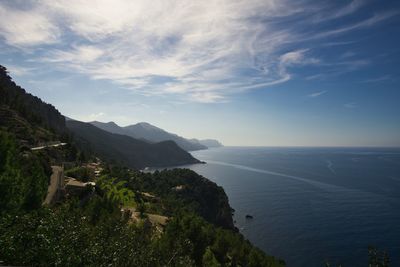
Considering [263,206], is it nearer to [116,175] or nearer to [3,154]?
[116,175]

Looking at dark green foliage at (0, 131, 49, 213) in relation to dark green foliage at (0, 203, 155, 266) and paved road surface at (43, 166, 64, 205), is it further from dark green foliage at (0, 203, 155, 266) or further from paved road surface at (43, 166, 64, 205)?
dark green foliage at (0, 203, 155, 266)

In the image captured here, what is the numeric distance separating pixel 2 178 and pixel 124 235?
21643mm

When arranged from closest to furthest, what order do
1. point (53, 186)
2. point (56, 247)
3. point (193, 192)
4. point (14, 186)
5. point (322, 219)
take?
1. point (56, 247)
2. point (14, 186)
3. point (53, 186)
4. point (322, 219)
5. point (193, 192)

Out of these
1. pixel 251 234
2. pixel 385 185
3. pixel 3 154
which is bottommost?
pixel 251 234

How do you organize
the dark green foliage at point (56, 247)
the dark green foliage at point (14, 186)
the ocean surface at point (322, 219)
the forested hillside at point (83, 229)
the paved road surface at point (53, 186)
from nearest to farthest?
the dark green foliage at point (56, 247) < the forested hillside at point (83, 229) < the dark green foliage at point (14, 186) < the paved road surface at point (53, 186) < the ocean surface at point (322, 219)

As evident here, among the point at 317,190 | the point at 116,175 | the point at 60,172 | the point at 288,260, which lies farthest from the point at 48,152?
the point at 317,190

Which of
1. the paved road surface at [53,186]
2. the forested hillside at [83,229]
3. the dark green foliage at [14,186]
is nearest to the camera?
the forested hillside at [83,229]

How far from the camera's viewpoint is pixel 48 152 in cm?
9006

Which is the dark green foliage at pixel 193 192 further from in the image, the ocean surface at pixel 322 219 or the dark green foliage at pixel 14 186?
the dark green foliage at pixel 14 186

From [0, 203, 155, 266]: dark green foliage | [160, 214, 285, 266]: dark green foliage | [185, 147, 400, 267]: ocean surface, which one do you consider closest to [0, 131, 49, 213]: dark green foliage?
[0, 203, 155, 266]: dark green foliage

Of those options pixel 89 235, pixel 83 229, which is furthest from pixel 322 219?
pixel 83 229

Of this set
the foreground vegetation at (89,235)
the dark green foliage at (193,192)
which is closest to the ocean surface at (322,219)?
the dark green foliage at (193,192)

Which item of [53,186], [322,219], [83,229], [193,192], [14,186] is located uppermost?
[14,186]

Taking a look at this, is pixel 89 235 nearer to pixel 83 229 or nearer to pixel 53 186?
pixel 83 229
